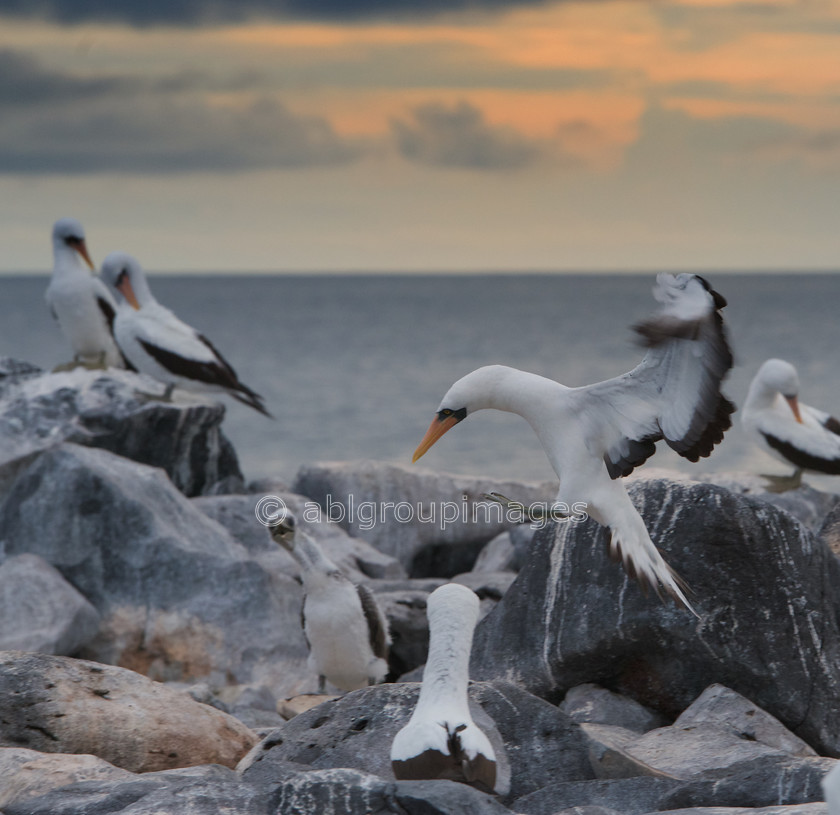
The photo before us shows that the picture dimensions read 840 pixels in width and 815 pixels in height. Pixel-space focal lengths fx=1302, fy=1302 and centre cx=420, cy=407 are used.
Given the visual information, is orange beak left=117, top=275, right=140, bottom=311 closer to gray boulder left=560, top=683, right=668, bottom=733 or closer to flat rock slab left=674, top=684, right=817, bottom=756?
gray boulder left=560, top=683, right=668, bottom=733

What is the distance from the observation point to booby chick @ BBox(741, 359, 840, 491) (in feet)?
38.9

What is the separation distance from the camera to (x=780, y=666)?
6.07 m

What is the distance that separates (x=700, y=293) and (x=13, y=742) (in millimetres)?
3285

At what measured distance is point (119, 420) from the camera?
35.3ft

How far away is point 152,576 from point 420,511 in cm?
313

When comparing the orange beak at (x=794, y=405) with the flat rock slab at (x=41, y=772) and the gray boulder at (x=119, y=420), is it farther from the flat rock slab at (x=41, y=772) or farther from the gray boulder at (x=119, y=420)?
the flat rock slab at (x=41, y=772)

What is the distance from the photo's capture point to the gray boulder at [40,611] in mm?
7570

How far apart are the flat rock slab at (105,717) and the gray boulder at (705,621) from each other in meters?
1.56

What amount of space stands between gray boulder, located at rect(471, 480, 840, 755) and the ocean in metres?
0.96

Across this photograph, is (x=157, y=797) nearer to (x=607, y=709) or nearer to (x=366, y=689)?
(x=366, y=689)

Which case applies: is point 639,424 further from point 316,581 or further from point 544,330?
point 544,330

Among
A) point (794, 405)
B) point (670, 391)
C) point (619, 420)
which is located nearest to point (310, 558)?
point (619, 420)

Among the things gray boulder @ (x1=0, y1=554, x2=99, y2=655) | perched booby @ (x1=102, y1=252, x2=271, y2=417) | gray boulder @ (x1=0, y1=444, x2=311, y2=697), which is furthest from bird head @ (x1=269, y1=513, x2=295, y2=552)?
perched booby @ (x1=102, y1=252, x2=271, y2=417)

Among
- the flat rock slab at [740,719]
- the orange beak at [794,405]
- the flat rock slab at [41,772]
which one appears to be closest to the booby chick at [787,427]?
the orange beak at [794,405]
